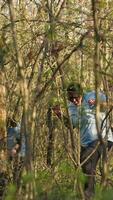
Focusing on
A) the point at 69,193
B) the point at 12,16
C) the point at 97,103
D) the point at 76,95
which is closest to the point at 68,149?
the point at 76,95

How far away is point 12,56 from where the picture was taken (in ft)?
14.4

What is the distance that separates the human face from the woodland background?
92 mm

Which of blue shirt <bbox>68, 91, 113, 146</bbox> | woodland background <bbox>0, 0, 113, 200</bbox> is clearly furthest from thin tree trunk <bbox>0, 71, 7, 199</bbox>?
blue shirt <bbox>68, 91, 113, 146</bbox>

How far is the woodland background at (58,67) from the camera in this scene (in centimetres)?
339

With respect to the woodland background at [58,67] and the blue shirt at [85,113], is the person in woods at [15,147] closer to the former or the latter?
the woodland background at [58,67]

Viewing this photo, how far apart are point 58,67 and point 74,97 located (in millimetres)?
866

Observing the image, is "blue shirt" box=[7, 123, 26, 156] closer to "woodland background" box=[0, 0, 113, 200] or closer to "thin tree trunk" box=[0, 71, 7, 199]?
"thin tree trunk" box=[0, 71, 7, 199]

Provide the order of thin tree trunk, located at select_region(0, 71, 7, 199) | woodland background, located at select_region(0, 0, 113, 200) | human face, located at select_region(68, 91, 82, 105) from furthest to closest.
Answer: thin tree trunk, located at select_region(0, 71, 7, 199) → human face, located at select_region(68, 91, 82, 105) → woodland background, located at select_region(0, 0, 113, 200)

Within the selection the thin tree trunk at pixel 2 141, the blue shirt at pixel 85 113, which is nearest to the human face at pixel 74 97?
the blue shirt at pixel 85 113

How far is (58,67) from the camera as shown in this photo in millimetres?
3949

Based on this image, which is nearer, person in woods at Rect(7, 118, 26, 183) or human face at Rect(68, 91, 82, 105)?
human face at Rect(68, 91, 82, 105)

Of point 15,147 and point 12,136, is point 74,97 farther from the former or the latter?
point 12,136

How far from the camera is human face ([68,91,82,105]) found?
180 inches

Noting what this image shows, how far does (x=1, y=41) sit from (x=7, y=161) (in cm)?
182
